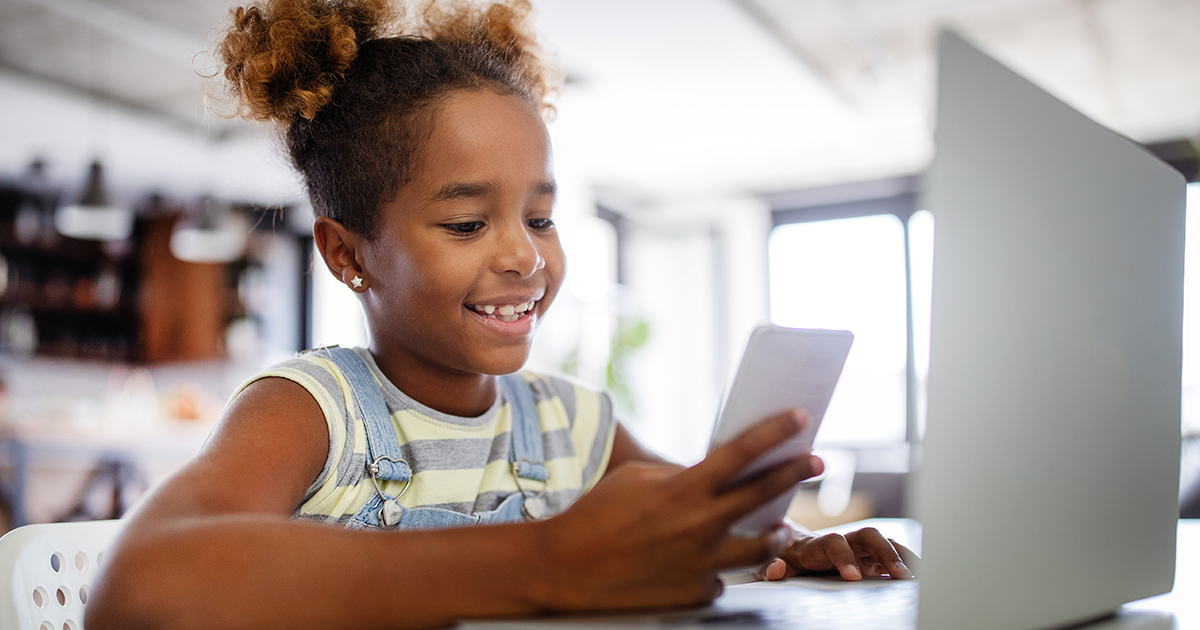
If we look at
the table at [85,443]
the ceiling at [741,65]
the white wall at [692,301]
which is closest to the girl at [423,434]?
the ceiling at [741,65]

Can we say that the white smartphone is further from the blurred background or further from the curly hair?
the blurred background

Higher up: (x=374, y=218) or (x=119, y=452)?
(x=374, y=218)

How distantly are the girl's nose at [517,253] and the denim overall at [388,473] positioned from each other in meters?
0.17

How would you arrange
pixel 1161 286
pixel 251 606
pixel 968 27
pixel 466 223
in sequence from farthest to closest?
pixel 968 27 < pixel 466 223 < pixel 1161 286 < pixel 251 606

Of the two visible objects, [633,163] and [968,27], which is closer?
[968,27]

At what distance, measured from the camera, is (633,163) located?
18.3 feet

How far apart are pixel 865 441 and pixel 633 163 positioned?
97.9 inches

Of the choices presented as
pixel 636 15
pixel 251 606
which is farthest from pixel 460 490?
pixel 636 15

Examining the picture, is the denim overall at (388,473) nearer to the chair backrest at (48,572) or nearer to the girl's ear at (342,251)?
the girl's ear at (342,251)

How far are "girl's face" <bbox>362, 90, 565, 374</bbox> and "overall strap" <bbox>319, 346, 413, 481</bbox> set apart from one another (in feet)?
0.20

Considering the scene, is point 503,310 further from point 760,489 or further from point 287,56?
point 760,489

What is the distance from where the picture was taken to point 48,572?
27.2 inches

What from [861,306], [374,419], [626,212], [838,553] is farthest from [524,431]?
[626,212]

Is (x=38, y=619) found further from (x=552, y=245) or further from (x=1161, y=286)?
(x=1161, y=286)
